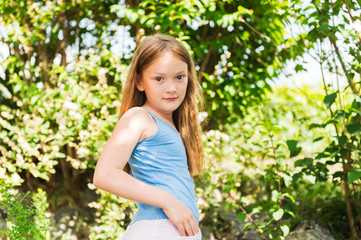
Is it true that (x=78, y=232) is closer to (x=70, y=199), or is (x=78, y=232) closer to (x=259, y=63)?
(x=70, y=199)

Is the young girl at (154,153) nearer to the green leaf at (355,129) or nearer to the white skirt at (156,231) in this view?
the white skirt at (156,231)

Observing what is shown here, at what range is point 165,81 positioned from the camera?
161 centimetres

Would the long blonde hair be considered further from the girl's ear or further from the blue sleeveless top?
the blue sleeveless top

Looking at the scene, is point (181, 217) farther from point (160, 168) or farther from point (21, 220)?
point (21, 220)

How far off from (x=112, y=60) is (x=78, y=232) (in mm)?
1773

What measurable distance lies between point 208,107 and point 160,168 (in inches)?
84.5

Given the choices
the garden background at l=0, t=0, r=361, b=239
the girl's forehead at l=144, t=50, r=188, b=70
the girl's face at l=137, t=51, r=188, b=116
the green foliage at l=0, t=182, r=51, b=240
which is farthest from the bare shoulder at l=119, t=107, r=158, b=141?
the garden background at l=0, t=0, r=361, b=239

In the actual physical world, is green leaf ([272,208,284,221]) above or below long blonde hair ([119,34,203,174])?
below

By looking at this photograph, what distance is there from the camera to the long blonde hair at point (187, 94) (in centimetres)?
169

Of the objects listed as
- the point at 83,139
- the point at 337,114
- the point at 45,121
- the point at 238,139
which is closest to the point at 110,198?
the point at 83,139

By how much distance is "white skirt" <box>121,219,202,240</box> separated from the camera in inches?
55.4

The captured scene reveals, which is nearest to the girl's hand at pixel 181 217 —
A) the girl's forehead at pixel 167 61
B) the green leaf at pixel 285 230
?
the girl's forehead at pixel 167 61

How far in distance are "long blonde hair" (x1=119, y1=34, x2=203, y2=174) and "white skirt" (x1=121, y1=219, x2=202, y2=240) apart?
44 cm

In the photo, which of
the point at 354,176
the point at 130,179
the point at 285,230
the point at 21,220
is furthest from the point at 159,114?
the point at 285,230
